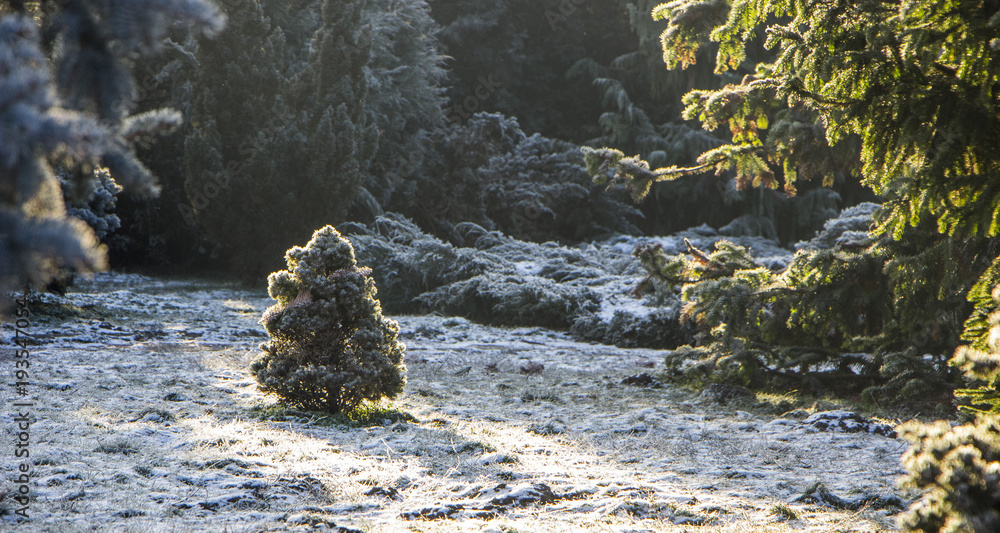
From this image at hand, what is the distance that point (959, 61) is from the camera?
314 cm

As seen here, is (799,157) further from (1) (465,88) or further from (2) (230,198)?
(1) (465,88)

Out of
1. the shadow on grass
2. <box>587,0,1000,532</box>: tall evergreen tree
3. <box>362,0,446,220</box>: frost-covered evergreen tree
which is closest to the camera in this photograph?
<box>587,0,1000,532</box>: tall evergreen tree

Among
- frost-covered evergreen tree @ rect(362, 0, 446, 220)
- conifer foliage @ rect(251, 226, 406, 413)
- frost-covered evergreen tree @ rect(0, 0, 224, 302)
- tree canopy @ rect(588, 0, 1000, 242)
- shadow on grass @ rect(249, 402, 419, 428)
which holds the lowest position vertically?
shadow on grass @ rect(249, 402, 419, 428)

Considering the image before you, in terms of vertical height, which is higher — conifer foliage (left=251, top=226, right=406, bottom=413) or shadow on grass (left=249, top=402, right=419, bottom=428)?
conifer foliage (left=251, top=226, right=406, bottom=413)

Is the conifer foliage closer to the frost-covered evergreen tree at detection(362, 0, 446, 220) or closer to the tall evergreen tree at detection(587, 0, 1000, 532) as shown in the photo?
the tall evergreen tree at detection(587, 0, 1000, 532)

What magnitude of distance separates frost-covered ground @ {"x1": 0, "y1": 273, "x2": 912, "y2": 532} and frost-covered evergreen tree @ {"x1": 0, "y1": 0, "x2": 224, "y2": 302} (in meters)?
1.59

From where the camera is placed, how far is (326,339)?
475cm

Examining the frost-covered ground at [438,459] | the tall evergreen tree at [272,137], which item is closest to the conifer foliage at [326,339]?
the frost-covered ground at [438,459]

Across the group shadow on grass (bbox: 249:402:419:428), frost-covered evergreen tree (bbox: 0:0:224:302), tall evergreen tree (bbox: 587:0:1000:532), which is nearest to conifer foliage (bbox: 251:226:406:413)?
shadow on grass (bbox: 249:402:419:428)

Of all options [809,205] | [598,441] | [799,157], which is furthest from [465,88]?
[598,441]

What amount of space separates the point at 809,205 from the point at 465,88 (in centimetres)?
1062

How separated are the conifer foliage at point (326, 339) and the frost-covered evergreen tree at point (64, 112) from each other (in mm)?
3091

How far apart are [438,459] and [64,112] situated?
272 centimetres

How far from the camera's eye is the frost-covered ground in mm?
2873
